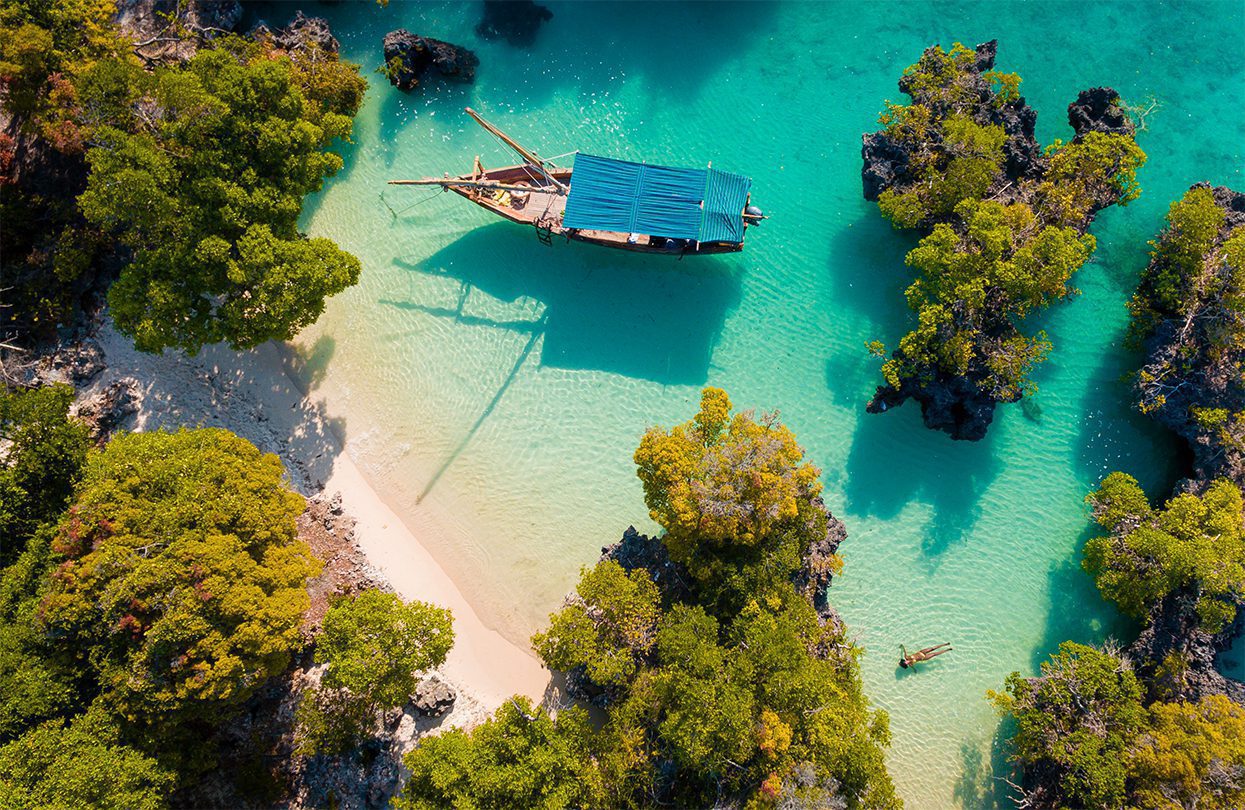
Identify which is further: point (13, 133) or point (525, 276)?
point (525, 276)

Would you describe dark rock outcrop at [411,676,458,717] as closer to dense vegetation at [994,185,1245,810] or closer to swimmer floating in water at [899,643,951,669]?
swimmer floating in water at [899,643,951,669]

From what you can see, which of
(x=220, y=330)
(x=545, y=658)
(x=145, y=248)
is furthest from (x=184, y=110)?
(x=545, y=658)

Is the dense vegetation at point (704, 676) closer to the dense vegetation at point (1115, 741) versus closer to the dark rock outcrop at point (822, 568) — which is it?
the dark rock outcrop at point (822, 568)

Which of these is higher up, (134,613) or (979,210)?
(979,210)

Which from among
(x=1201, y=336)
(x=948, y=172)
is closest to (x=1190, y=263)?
(x=1201, y=336)

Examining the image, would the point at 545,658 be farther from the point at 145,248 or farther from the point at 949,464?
the point at 145,248

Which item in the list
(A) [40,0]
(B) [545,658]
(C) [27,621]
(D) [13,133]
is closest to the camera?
(C) [27,621]

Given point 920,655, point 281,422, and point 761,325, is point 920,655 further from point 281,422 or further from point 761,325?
point 281,422
